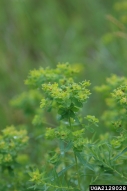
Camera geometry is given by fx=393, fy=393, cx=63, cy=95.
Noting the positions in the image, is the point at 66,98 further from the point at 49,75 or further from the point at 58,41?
the point at 58,41

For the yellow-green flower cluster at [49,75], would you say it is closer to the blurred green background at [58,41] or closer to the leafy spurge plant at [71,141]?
the leafy spurge plant at [71,141]

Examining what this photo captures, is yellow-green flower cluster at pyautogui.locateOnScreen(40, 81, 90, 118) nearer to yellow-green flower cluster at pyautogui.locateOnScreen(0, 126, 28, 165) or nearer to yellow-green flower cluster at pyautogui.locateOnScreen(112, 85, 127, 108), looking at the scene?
yellow-green flower cluster at pyautogui.locateOnScreen(112, 85, 127, 108)

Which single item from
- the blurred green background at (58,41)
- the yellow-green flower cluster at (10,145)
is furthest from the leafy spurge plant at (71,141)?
the blurred green background at (58,41)

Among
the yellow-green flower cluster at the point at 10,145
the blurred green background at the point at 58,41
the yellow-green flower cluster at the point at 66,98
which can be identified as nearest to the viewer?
the yellow-green flower cluster at the point at 66,98

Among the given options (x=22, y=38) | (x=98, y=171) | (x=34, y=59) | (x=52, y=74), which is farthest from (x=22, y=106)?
(x=34, y=59)

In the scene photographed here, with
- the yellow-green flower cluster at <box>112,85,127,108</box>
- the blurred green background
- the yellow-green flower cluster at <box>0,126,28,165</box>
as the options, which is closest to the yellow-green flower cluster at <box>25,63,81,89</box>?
the yellow-green flower cluster at <box>0,126,28,165</box>

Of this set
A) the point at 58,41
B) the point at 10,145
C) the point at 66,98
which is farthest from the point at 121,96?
the point at 58,41
